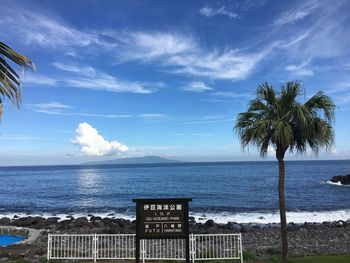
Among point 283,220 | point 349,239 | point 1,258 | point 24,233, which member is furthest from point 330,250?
point 24,233

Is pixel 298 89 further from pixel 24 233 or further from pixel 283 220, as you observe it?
pixel 24 233

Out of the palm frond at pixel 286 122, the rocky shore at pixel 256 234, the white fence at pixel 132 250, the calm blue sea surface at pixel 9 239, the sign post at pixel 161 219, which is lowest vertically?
the rocky shore at pixel 256 234

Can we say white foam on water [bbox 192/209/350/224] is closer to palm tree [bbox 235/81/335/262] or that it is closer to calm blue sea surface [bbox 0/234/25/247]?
calm blue sea surface [bbox 0/234/25/247]

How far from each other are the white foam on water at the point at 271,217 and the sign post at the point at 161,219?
27684 millimetres

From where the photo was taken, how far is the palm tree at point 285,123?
42.8ft

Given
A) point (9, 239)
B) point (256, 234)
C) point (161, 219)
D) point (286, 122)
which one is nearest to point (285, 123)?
point (286, 122)

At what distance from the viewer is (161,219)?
1216cm

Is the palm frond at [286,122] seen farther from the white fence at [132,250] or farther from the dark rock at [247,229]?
the dark rock at [247,229]

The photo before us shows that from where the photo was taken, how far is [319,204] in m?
52.5

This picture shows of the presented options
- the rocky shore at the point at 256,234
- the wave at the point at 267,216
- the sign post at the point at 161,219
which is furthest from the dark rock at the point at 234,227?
the sign post at the point at 161,219

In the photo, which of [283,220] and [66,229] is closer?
[283,220]

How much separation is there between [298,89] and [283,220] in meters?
4.82

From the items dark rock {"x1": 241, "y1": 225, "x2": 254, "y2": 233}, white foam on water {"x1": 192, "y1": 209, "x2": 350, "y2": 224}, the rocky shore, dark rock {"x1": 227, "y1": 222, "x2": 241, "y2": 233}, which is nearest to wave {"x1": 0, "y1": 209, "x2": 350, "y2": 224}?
white foam on water {"x1": 192, "y1": 209, "x2": 350, "y2": 224}

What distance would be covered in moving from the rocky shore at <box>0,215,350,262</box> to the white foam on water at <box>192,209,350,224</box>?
9.39 ft
